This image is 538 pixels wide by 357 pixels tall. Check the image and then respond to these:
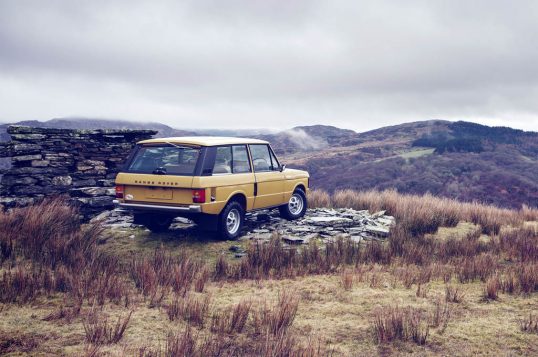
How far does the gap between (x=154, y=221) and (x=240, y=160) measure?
223 cm

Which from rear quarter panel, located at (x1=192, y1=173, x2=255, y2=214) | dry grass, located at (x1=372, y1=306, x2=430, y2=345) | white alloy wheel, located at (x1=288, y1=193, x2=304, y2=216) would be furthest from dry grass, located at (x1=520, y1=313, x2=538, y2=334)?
white alloy wheel, located at (x1=288, y1=193, x2=304, y2=216)

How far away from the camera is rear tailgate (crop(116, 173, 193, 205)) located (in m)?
7.94

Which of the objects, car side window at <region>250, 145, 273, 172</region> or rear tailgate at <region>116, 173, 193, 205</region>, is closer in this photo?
rear tailgate at <region>116, 173, 193, 205</region>

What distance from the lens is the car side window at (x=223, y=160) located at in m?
8.45

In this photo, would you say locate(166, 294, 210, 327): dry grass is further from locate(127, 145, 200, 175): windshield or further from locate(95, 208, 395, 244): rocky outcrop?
locate(95, 208, 395, 244): rocky outcrop

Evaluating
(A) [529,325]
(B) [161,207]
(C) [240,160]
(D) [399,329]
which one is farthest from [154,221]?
(A) [529,325]

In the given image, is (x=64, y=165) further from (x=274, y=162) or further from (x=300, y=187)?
(x=300, y=187)

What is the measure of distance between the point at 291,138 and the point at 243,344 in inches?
5852

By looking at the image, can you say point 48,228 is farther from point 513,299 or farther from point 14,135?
point 513,299

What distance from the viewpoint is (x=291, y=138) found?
499ft

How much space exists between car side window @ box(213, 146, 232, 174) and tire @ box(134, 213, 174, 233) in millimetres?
1708

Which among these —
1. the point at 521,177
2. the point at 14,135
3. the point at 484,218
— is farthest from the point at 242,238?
the point at 521,177

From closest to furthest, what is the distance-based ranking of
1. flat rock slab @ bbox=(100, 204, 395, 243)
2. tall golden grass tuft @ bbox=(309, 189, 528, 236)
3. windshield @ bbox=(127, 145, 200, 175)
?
1. windshield @ bbox=(127, 145, 200, 175)
2. flat rock slab @ bbox=(100, 204, 395, 243)
3. tall golden grass tuft @ bbox=(309, 189, 528, 236)

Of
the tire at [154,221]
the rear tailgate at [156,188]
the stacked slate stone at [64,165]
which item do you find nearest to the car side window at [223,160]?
the rear tailgate at [156,188]
